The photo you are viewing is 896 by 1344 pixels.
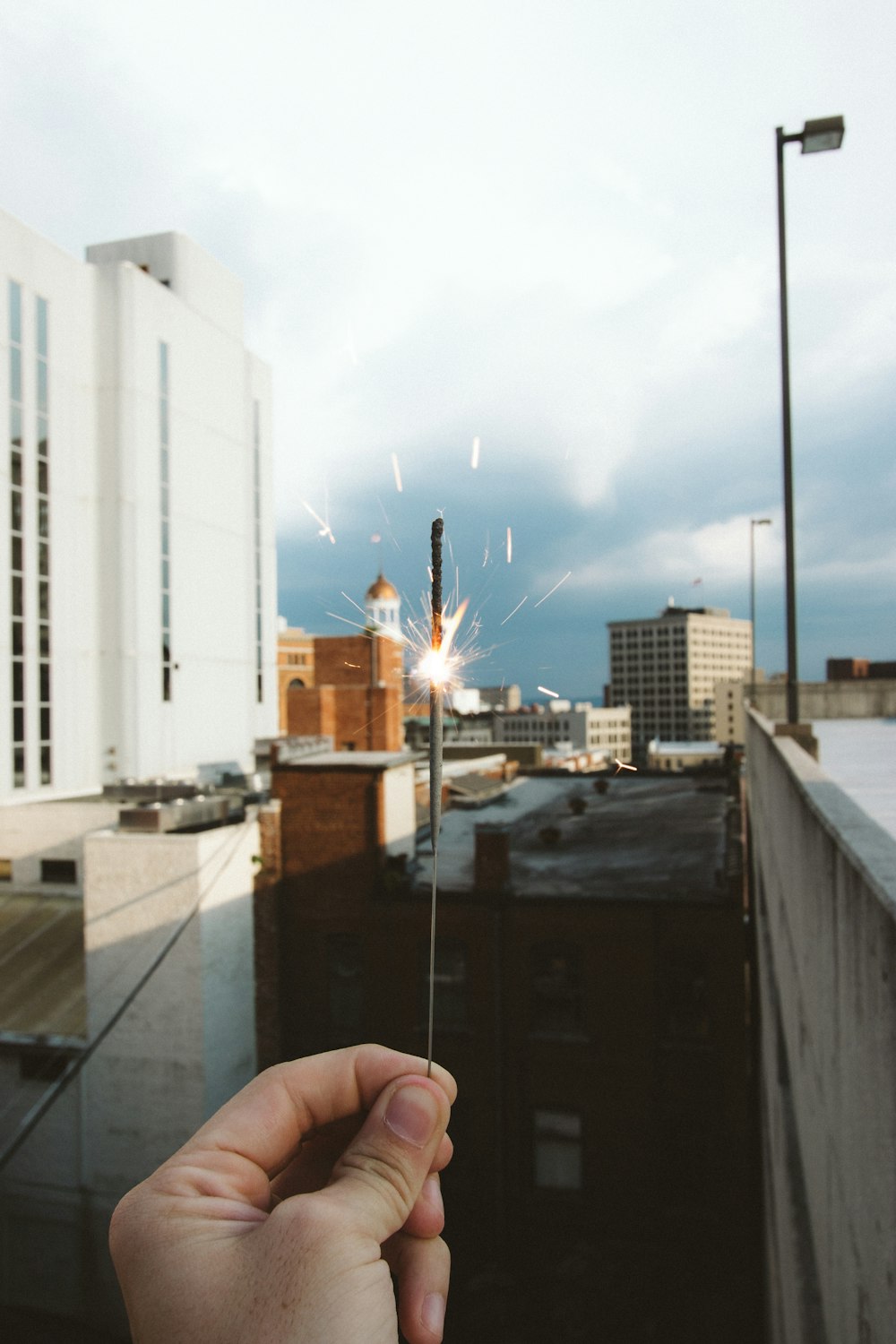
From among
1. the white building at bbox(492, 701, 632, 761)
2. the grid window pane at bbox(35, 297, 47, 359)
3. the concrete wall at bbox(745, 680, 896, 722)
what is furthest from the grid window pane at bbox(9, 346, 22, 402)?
the white building at bbox(492, 701, 632, 761)

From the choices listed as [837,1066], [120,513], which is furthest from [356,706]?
[837,1066]

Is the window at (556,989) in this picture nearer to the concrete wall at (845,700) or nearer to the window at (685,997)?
the window at (685,997)

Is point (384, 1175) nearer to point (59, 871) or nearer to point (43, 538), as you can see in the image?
point (59, 871)

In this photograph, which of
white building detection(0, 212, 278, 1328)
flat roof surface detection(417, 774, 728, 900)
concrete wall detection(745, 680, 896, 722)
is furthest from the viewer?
concrete wall detection(745, 680, 896, 722)

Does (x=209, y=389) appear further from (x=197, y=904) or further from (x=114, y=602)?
(x=197, y=904)

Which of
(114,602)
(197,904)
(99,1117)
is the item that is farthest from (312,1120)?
(114,602)

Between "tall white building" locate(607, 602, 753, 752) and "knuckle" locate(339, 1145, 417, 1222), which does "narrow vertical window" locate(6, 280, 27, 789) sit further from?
"tall white building" locate(607, 602, 753, 752)
